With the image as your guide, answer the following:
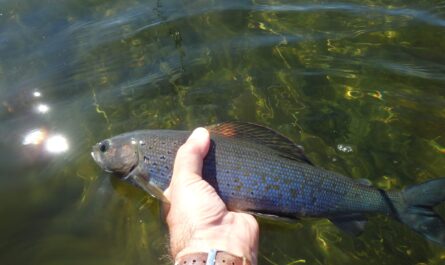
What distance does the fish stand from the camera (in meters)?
3.74

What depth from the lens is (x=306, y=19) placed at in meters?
6.91

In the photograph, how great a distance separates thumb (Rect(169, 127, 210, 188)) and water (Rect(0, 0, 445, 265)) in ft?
2.51

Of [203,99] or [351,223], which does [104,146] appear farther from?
[351,223]

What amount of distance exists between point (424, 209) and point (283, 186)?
44.5 inches

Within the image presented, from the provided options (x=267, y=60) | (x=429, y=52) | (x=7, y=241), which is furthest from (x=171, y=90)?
(x=429, y=52)

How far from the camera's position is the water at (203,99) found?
13.6 feet

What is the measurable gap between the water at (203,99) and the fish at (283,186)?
344mm

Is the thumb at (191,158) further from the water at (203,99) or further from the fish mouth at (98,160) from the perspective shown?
the fish mouth at (98,160)

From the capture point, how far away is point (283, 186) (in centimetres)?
389

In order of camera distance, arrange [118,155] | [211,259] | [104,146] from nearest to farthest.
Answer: [211,259], [118,155], [104,146]

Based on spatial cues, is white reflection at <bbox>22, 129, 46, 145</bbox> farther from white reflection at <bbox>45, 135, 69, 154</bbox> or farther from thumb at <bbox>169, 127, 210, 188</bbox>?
thumb at <bbox>169, 127, 210, 188</bbox>

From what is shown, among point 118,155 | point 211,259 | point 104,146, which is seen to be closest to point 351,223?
point 211,259

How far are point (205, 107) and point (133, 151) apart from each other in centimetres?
138

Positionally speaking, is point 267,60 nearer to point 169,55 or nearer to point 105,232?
point 169,55
